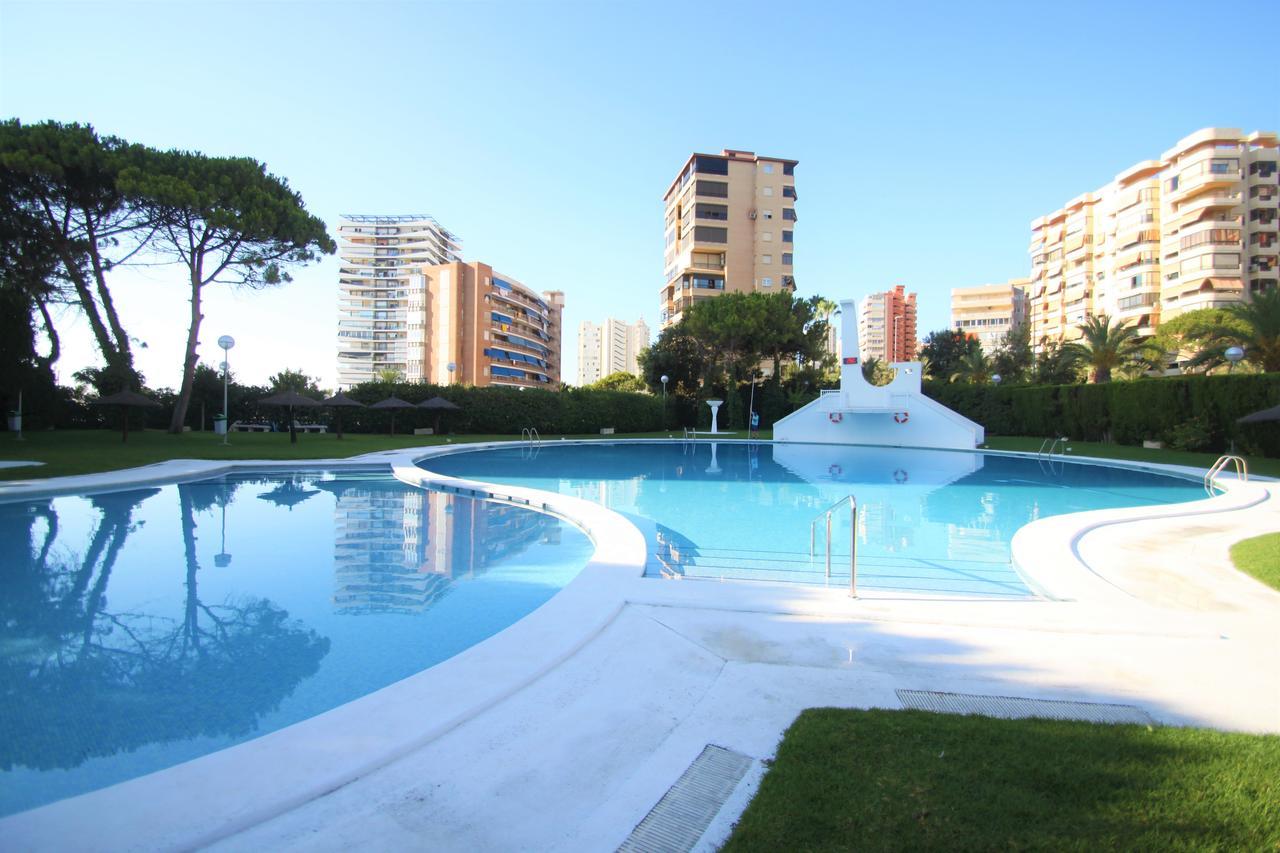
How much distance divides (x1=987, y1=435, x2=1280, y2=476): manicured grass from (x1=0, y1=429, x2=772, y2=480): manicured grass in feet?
74.9

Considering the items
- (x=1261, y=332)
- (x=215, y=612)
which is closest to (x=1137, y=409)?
(x=1261, y=332)

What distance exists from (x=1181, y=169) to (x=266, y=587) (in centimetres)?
6988

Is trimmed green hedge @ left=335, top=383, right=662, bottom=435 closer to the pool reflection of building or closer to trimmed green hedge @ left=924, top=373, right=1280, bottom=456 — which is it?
the pool reflection of building

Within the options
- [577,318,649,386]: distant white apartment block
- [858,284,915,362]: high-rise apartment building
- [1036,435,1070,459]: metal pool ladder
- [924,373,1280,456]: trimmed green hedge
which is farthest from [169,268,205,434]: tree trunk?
[577,318,649,386]: distant white apartment block

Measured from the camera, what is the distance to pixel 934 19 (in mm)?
13805

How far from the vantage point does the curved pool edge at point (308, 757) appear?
2170mm

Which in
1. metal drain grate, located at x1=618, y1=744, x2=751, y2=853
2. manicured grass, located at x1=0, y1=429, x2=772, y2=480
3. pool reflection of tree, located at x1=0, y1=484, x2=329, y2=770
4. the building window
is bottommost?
pool reflection of tree, located at x1=0, y1=484, x2=329, y2=770

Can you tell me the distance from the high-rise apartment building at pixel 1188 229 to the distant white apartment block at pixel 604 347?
442 feet

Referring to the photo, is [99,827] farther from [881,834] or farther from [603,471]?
[603,471]

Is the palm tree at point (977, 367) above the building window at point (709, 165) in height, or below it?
below

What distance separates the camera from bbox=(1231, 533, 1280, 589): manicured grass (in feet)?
19.2

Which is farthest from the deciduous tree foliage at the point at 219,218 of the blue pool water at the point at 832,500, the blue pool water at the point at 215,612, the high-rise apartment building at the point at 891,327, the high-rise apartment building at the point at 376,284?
the high-rise apartment building at the point at 891,327

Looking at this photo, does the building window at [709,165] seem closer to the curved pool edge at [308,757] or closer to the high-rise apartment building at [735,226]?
the high-rise apartment building at [735,226]

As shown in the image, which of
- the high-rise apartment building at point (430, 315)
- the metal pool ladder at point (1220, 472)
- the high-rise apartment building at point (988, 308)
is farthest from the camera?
the high-rise apartment building at point (988, 308)
